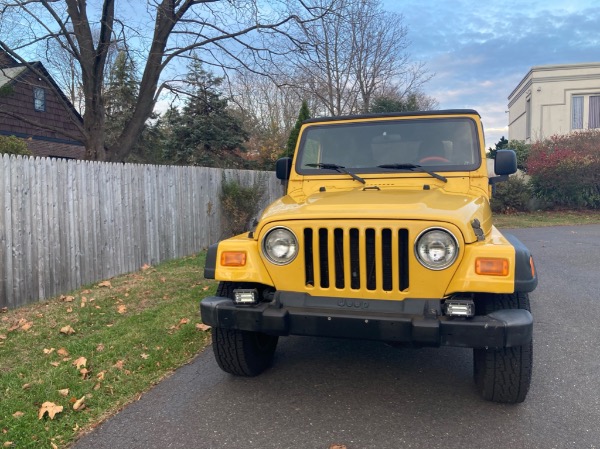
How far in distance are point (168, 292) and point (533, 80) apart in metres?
20.8

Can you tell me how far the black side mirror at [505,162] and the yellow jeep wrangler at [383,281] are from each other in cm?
99

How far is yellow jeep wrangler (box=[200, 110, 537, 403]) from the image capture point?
111 inches

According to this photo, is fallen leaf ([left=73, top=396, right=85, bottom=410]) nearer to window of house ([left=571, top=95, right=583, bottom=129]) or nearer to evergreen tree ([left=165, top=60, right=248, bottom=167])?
evergreen tree ([left=165, top=60, right=248, bottom=167])

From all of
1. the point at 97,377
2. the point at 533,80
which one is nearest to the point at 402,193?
the point at 97,377

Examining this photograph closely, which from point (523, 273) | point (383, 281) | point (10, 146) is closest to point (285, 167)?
point (383, 281)

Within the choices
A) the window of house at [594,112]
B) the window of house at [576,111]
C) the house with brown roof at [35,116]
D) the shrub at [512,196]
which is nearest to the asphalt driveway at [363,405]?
the shrub at [512,196]

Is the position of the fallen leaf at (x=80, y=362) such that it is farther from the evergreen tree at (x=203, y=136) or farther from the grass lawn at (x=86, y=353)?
the evergreen tree at (x=203, y=136)

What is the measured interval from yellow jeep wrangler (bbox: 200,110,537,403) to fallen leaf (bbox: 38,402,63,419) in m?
1.10

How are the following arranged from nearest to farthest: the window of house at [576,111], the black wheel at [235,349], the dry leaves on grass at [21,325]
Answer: the black wheel at [235,349] < the dry leaves on grass at [21,325] < the window of house at [576,111]

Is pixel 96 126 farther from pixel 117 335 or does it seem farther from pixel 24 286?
pixel 117 335

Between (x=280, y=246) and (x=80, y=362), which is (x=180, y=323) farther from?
(x=280, y=246)

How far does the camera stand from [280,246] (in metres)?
3.16

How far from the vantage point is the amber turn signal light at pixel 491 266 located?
2.79 meters

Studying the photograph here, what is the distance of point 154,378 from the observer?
3.80m
